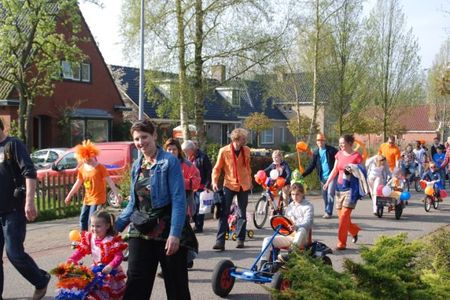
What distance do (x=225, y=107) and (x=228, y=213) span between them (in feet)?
42.3

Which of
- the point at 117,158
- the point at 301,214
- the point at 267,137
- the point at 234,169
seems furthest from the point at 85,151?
the point at 267,137

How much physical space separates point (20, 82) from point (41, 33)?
1.76 metres

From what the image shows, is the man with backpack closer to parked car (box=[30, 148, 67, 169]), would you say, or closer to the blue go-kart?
the blue go-kart

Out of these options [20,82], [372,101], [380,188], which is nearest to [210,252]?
[380,188]

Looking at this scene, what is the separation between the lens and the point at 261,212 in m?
11.1

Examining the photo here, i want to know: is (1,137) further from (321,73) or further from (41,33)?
(321,73)

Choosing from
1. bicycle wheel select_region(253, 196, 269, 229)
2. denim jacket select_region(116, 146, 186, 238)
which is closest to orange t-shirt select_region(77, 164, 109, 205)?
bicycle wheel select_region(253, 196, 269, 229)

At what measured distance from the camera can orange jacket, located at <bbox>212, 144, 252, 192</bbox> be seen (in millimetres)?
8641

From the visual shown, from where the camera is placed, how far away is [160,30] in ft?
59.5

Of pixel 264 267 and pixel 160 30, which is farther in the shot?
pixel 160 30

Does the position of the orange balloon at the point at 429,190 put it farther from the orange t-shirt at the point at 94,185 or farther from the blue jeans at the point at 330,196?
the orange t-shirt at the point at 94,185

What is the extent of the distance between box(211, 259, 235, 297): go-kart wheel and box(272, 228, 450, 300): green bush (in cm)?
249

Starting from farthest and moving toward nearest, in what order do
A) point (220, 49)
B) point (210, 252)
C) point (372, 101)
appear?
1. point (372, 101)
2. point (220, 49)
3. point (210, 252)

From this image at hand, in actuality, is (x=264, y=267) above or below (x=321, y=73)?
below
